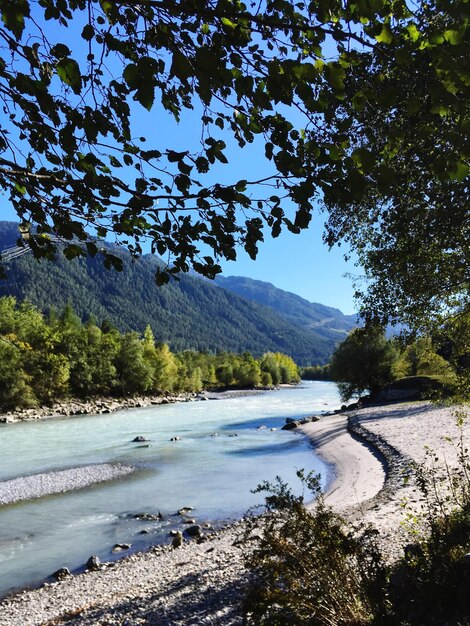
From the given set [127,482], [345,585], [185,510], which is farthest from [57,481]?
[345,585]

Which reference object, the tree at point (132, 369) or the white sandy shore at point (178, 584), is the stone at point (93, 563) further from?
the tree at point (132, 369)

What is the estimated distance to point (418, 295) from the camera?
8305 mm

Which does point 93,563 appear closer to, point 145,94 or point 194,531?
point 194,531

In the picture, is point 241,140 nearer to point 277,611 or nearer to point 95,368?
point 277,611

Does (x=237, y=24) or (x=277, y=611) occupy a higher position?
(x=237, y=24)

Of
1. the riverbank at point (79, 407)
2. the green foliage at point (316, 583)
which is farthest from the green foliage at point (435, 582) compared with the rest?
the riverbank at point (79, 407)

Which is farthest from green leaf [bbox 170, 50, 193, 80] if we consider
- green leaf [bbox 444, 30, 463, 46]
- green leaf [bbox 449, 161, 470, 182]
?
green leaf [bbox 449, 161, 470, 182]

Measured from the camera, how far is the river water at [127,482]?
13328mm

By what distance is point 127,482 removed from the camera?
2062cm

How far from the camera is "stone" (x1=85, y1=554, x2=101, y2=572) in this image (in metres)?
11.7

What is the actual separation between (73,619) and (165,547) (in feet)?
16.2

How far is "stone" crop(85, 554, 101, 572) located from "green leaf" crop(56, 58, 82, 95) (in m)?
12.2

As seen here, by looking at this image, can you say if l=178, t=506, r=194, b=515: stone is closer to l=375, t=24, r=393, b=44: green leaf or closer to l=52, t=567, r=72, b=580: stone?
l=52, t=567, r=72, b=580: stone

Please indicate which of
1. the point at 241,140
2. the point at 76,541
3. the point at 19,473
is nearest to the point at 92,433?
the point at 19,473
